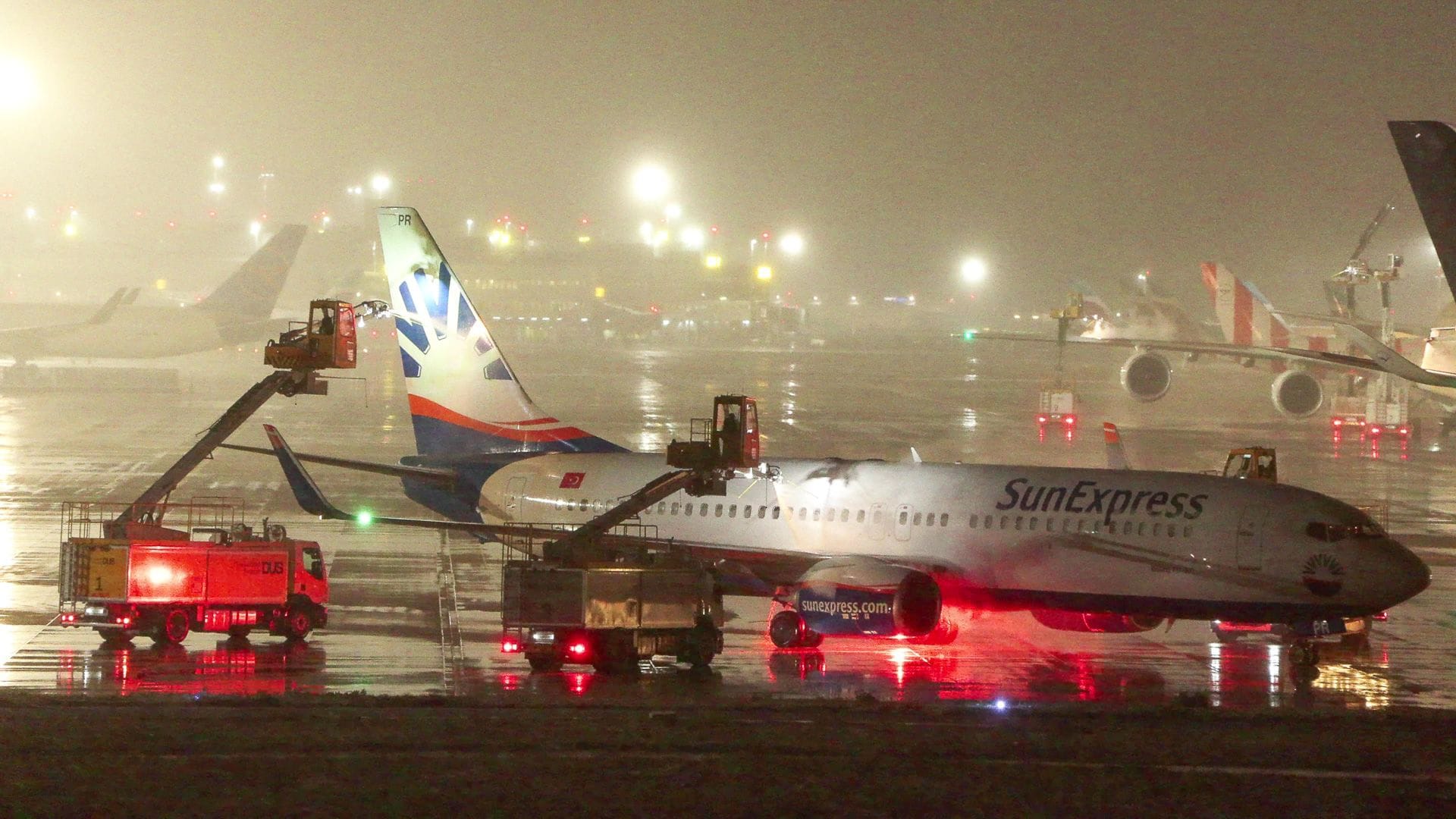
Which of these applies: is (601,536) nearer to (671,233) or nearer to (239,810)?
(239,810)

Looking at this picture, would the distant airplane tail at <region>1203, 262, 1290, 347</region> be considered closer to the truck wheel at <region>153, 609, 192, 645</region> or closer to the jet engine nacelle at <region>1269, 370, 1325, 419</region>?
the jet engine nacelle at <region>1269, 370, 1325, 419</region>

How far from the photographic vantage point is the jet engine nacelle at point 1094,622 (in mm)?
28969

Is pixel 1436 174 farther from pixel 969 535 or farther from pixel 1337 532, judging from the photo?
pixel 969 535

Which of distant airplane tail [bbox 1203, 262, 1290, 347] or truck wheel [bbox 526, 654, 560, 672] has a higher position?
distant airplane tail [bbox 1203, 262, 1290, 347]

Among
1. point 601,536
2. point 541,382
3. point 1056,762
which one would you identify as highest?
point 541,382

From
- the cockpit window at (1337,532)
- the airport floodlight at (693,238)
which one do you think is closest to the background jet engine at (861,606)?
the cockpit window at (1337,532)

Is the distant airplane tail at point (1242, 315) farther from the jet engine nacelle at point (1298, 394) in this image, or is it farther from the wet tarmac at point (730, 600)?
the jet engine nacelle at point (1298, 394)

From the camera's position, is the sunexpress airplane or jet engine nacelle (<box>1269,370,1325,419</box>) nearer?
the sunexpress airplane

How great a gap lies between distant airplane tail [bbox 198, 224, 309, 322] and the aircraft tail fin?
269ft

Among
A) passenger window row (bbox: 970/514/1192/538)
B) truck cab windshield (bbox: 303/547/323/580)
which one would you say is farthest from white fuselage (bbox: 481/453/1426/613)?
truck cab windshield (bbox: 303/547/323/580)

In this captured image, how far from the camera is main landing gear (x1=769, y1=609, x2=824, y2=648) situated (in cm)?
2783

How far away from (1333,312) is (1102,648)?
72741 millimetres

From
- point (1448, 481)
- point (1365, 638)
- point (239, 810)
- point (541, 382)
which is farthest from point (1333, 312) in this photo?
point (239, 810)

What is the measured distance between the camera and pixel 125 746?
17.9m
